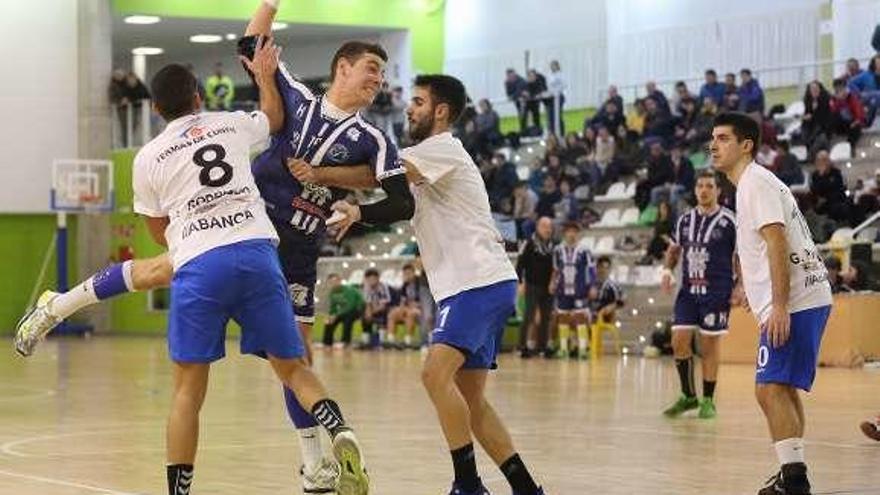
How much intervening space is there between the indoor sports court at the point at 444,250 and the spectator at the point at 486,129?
0.18 ft

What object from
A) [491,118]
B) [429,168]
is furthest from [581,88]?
[429,168]

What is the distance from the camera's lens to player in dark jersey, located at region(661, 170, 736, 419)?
14266 mm

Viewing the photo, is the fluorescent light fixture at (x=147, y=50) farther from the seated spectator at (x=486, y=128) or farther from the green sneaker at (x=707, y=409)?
the green sneaker at (x=707, y=409)

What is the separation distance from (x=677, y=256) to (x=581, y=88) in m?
23.3

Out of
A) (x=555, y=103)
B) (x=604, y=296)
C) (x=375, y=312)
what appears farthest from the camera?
(x=555, y=103)

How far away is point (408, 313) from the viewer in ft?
96.7

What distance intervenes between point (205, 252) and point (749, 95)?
2311 cm

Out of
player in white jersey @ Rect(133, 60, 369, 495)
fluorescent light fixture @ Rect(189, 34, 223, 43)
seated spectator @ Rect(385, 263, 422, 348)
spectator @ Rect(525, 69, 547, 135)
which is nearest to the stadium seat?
seated spectator @ Rect(385, 263, 422, 348)

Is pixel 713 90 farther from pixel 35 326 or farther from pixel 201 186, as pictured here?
pixel 201 186

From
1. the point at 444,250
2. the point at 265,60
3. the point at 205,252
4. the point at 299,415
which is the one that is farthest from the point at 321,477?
the point at 265,60

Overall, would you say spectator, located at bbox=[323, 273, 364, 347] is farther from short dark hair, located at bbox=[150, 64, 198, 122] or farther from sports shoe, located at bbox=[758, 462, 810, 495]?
short dark hair, located at bbox=[150, 64, 198, 122]

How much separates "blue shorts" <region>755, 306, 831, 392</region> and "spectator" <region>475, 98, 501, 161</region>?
84.8ft

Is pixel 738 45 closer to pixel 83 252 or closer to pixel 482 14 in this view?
pixel 482 14

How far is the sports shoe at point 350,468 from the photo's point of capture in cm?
697
